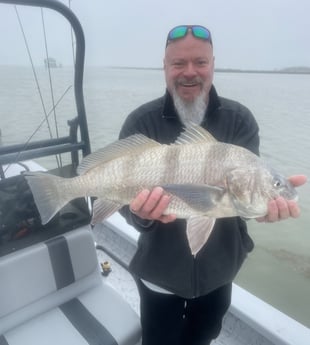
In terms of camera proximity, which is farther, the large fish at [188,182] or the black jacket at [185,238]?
the black jacket at [185,238]

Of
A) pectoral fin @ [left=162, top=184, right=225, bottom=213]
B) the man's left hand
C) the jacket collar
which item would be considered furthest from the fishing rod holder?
the man's left hand

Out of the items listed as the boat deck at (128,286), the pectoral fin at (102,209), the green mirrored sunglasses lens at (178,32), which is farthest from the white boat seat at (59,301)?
the green mirrored sunglasses lens at (178,32)

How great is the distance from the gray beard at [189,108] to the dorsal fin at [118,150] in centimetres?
31

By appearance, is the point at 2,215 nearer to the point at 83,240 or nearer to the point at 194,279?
the point at 83,240

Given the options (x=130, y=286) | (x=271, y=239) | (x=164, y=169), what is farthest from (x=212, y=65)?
(x=271, y=239)

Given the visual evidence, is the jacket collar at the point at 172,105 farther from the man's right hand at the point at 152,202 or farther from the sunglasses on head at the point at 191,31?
the man's right hand at the point at 152,202

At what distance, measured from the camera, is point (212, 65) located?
81.7 inches

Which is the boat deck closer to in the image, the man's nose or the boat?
the boat

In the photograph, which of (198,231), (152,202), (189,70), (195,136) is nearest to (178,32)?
(189,70)

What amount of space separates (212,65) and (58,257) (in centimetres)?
156

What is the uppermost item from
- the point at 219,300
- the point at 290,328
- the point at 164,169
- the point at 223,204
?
the point at 164,169

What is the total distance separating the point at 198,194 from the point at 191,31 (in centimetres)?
95

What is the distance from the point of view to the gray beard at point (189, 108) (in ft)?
6.65

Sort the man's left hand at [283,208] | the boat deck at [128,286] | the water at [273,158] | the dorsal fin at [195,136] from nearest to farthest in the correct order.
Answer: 1. the man's left hand at [283,208]
2. the dorsal fin at [195,136]
3. the boat deck at [128,286]
4. the water at [273,158]
